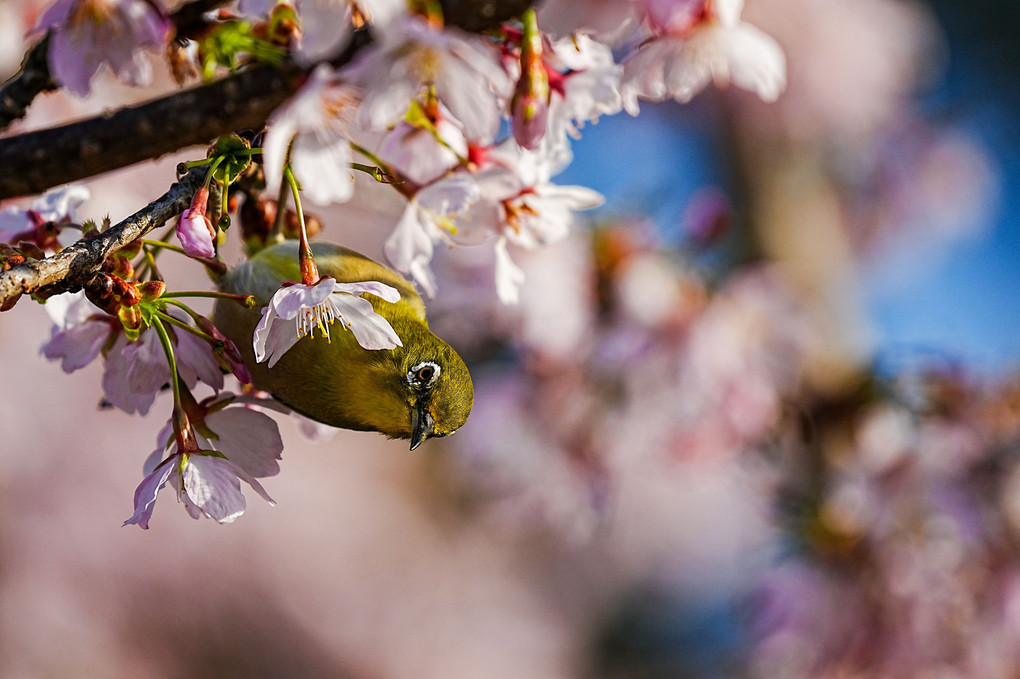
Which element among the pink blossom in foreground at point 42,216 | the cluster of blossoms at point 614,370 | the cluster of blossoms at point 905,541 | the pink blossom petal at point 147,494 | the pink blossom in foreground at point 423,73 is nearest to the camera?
the pink blossom in foreground at point 423,73

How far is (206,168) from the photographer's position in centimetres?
49

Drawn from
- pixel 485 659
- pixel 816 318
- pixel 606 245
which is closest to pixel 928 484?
pixel 816 318

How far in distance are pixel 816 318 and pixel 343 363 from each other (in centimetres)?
193

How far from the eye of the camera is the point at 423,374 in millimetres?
623

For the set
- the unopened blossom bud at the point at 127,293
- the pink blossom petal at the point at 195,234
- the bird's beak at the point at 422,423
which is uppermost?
the pink blossom petal at the point at 195,234

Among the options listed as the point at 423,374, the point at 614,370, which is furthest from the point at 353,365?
the point at 614,370

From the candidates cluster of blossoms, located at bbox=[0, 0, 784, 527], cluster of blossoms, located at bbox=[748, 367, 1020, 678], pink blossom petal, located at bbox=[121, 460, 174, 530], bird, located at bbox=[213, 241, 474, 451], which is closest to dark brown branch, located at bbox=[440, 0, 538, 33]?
cluster of blossoms, located at bbox=[0, 0, 784, 527]

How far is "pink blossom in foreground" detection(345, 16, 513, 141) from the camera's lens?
1.26 feet

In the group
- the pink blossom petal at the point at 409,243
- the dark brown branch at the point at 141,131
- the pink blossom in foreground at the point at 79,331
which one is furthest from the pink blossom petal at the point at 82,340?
the pink blossom petal at the point at 409,243

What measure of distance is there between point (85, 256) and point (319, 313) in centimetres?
15

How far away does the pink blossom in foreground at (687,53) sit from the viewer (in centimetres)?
56

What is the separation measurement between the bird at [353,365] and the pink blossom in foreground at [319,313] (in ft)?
0.16

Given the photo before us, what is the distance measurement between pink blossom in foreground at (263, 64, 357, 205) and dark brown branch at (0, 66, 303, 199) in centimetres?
2

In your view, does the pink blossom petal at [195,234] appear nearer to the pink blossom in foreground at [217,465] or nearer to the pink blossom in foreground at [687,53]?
the pink blossom in foreground at [217,465]
